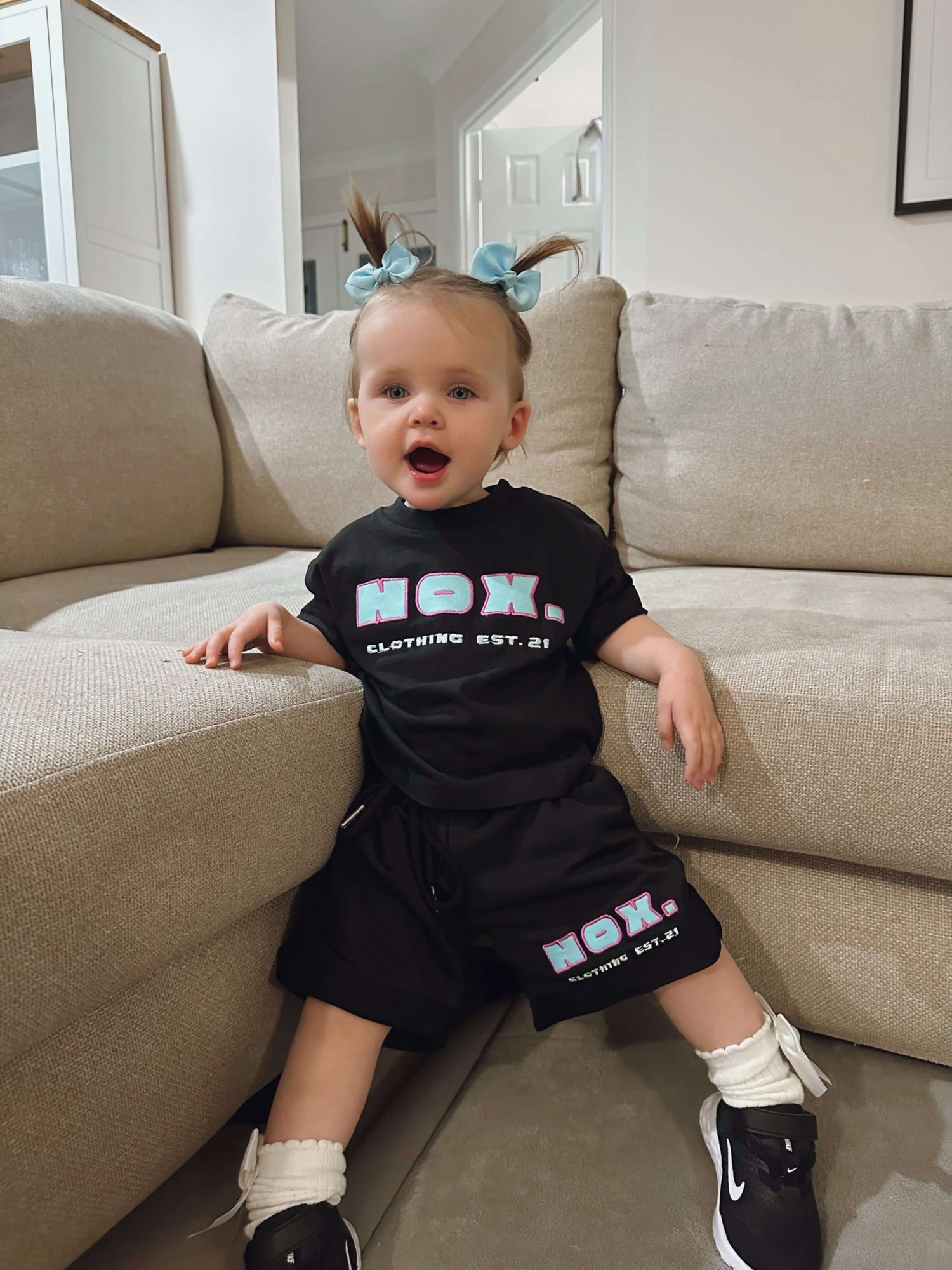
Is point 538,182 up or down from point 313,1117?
up

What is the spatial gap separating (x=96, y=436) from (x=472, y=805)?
3.21 ft

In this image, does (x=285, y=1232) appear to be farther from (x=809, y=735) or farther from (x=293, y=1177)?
(x=809, y=735)

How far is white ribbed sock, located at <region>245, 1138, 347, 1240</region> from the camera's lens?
65cm

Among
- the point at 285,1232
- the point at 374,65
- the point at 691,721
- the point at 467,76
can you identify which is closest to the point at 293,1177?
the point at 285,1232

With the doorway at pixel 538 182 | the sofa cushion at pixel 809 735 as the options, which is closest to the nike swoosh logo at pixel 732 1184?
the sofa cushion at pixel 809 735

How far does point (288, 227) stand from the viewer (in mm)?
2900

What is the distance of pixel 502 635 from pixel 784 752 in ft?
0.91

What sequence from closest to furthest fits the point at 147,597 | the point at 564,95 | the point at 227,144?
the point at 147,597, the point at 227,144, the point at 564,95

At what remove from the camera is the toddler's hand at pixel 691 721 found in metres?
0.78

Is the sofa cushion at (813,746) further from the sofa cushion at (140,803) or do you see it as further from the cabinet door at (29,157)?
the cabinet door at (29,157)

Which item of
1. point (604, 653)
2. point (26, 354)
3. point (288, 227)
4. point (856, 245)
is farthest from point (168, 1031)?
point (288, 227)

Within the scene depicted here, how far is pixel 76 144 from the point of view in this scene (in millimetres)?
2717

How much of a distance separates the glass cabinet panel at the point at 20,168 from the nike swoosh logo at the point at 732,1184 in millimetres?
3078

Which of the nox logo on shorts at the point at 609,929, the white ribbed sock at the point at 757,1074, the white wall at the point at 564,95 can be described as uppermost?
the white wall at the point at 564,95
